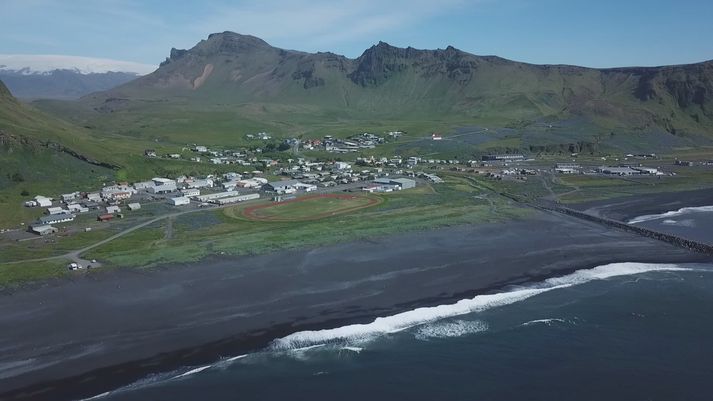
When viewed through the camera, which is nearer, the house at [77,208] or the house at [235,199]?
the house at [77,208]

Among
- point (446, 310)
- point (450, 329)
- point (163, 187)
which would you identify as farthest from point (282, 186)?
point (450, 329)

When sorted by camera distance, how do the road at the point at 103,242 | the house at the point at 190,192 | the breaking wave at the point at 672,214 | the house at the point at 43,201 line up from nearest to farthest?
the road at the point at 103,242, the breaking wave at the point at 672,214, the house at the point at 43,201, the house at the point at 190,192

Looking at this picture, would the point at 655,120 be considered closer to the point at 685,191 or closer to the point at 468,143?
the point at 468,143

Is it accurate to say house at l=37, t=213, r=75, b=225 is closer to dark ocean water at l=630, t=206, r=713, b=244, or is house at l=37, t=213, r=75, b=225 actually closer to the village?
the village

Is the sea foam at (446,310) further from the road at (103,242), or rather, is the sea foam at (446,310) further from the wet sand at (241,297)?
the road at (103,242)

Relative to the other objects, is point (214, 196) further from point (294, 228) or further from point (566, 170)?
point (566, 170)

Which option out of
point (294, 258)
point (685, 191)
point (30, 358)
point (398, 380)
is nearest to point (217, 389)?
point (398, 380)

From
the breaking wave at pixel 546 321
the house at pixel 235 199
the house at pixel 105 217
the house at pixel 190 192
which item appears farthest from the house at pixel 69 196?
the breaking wave at pixel 546 321
